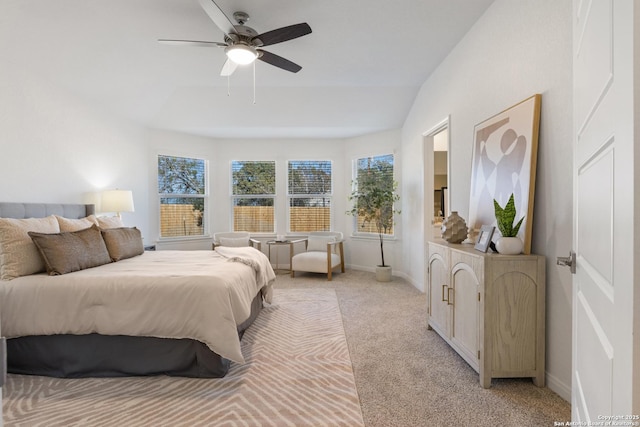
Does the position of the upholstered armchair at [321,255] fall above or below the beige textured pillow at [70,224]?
below

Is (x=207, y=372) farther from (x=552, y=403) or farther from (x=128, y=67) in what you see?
(x=128, y=67)

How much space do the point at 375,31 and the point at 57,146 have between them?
3.59m

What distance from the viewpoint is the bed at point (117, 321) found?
2193 millimetres

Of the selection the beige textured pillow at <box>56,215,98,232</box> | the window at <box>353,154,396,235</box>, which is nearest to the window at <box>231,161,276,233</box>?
the window at <box>353,154,396,235</box>

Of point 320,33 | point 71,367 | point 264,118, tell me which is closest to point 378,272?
point 264,118

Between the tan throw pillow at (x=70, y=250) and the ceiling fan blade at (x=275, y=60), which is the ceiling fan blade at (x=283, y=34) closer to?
the ceiling fan blade at (x=275, y=60)

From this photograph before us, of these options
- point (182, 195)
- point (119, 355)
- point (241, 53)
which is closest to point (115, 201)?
point (182, 195)

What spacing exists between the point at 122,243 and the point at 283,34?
250cm

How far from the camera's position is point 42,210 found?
3.25 metres

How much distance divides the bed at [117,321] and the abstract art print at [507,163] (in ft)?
6.96

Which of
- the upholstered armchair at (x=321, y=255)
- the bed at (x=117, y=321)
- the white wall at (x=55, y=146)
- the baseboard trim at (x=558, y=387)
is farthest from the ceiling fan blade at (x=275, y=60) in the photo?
the baseboard trim at (x=558, y=387)

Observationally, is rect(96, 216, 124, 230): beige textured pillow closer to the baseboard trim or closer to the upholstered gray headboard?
the upholstered gray headboard

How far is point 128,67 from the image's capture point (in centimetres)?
374

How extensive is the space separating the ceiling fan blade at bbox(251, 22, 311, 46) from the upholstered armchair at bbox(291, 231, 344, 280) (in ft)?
11.1
